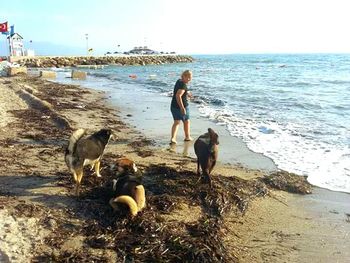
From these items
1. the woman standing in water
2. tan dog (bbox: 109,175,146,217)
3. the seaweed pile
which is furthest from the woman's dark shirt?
tan dog (bbox: 109,175,146,217)

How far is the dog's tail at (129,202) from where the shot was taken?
477cm

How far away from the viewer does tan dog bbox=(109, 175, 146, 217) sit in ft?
15.8

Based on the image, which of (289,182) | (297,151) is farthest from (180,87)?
(289,182)

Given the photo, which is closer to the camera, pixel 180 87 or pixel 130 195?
pixel 130 195

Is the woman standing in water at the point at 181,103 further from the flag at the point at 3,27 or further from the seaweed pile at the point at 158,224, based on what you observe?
the flag at the point at 3,27

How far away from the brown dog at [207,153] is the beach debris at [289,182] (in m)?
1.13

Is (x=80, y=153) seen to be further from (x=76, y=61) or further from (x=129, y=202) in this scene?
(x=76, y=61)

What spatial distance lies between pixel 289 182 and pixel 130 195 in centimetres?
316

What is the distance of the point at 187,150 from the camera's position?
352 inches

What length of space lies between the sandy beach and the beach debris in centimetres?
14

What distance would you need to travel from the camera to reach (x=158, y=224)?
15.4 feet

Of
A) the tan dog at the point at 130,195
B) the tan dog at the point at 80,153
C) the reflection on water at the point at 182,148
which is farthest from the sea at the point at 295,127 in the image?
the tan dog at the point at 80,153

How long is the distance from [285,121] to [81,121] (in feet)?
22.4

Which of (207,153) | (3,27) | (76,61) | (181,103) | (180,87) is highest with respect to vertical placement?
(3,27)
